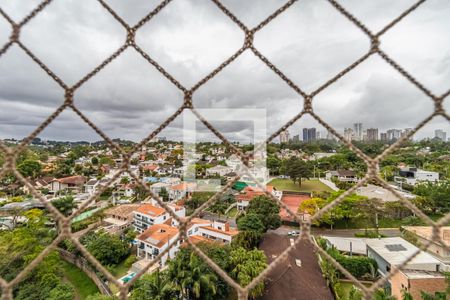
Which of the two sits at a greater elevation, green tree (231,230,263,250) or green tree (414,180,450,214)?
green tree (414,180,450,214)

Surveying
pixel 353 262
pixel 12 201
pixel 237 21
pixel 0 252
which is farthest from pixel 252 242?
pixel 12 201

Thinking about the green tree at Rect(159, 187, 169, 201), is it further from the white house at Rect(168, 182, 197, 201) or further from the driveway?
the driveway

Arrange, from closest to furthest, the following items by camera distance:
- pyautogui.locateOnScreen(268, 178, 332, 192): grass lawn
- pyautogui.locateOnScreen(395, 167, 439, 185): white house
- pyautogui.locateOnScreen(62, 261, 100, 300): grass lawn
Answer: pyautogui.locateOnScreen(62, 261, 100, 300): grass lawn → pyautogui.locateOnScreen(395, 167, 439, 185): white house → pyautogui.locateOnScreen(268, 178, 332, 192): grass lawn

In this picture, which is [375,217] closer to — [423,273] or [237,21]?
[423,273]

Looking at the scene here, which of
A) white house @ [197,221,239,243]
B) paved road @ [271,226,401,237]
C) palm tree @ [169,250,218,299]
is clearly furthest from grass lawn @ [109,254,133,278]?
paved road @ [271,226,401,237]

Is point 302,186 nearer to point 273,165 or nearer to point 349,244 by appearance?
point 273,165

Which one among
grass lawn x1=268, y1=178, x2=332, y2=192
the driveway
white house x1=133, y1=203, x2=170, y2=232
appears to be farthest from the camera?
grass lawn x1=268, y1=178, x2=332, y2=192

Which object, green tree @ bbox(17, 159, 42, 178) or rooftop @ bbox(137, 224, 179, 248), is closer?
rooftop @ bbox(137, 224, 179, 248)
